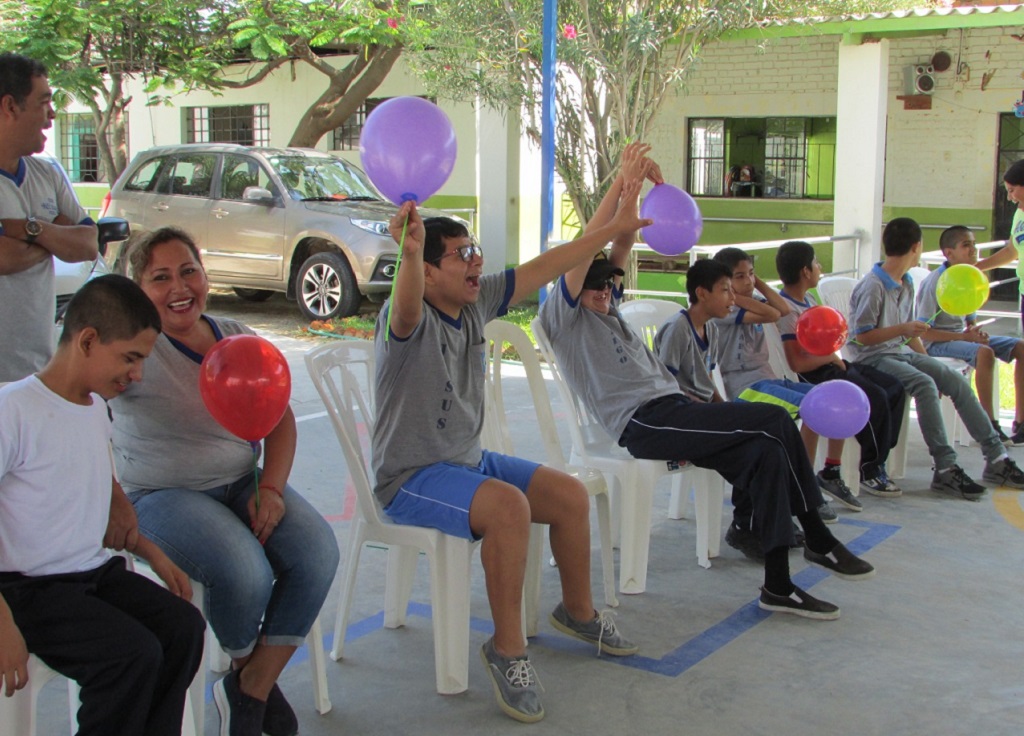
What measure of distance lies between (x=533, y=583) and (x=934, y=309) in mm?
3622

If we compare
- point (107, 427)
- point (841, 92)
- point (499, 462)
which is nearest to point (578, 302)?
point (499, 462)

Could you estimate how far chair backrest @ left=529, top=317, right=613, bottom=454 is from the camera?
170 inches

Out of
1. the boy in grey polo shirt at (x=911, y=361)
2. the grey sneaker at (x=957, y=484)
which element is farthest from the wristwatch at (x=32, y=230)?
the grey sneaker at (x=957, y=484)

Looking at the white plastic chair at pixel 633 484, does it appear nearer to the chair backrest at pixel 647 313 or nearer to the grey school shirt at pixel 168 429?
the chair backrest at pixel 647 313

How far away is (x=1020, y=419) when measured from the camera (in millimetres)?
6320

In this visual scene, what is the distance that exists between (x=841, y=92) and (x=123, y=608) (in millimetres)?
9099

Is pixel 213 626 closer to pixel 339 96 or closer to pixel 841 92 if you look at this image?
pixel 841 92

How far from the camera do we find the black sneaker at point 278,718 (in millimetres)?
2908

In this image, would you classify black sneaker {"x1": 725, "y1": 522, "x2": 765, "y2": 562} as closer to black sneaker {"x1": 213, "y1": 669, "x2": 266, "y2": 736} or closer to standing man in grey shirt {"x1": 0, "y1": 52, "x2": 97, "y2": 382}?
black sneaker {"x1": 213, "y1": 669, "x2": 266, "y2": 736}

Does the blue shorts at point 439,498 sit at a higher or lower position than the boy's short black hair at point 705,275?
lower

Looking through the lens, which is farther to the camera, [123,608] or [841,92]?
[841,92]

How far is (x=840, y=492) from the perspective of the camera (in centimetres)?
518

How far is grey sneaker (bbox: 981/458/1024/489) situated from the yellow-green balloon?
82cm

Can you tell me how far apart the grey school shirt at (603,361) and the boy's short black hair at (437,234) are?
86 centimetres
